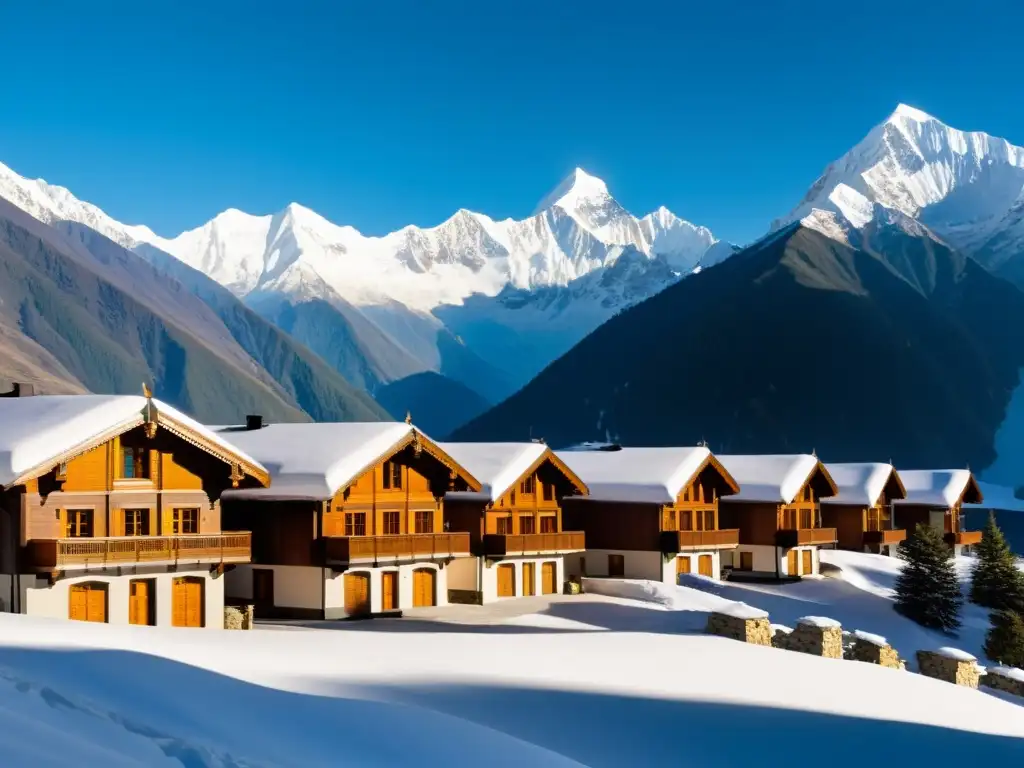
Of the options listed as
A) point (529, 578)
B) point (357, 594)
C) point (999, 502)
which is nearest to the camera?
point (357, 594)

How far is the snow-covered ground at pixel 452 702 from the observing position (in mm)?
17094

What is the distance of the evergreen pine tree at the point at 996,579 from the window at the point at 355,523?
3805 cm

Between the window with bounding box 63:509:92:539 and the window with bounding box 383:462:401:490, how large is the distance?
42.8 ft

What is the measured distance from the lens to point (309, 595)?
151ft

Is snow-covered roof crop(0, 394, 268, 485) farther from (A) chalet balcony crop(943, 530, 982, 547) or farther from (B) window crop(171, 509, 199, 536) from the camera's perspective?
(A) chalet balcony crop(943, 530, 982, 547)

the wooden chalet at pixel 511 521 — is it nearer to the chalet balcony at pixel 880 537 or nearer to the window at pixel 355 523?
the window at pixel 355 523

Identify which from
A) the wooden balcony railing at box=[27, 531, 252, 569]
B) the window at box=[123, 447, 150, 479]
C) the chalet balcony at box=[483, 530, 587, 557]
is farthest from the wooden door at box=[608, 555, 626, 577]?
the window at box=[123, 447, 150, 479]

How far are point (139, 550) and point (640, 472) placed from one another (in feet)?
100

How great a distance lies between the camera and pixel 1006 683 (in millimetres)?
44625

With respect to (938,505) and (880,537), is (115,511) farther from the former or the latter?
(938,505)

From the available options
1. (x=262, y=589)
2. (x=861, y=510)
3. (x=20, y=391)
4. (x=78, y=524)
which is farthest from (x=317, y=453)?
(x=861, y=510)

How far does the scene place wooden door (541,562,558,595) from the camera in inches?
2248

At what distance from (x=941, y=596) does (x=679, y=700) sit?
128ft

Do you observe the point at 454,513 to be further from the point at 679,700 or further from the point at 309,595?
the point at 679,700
